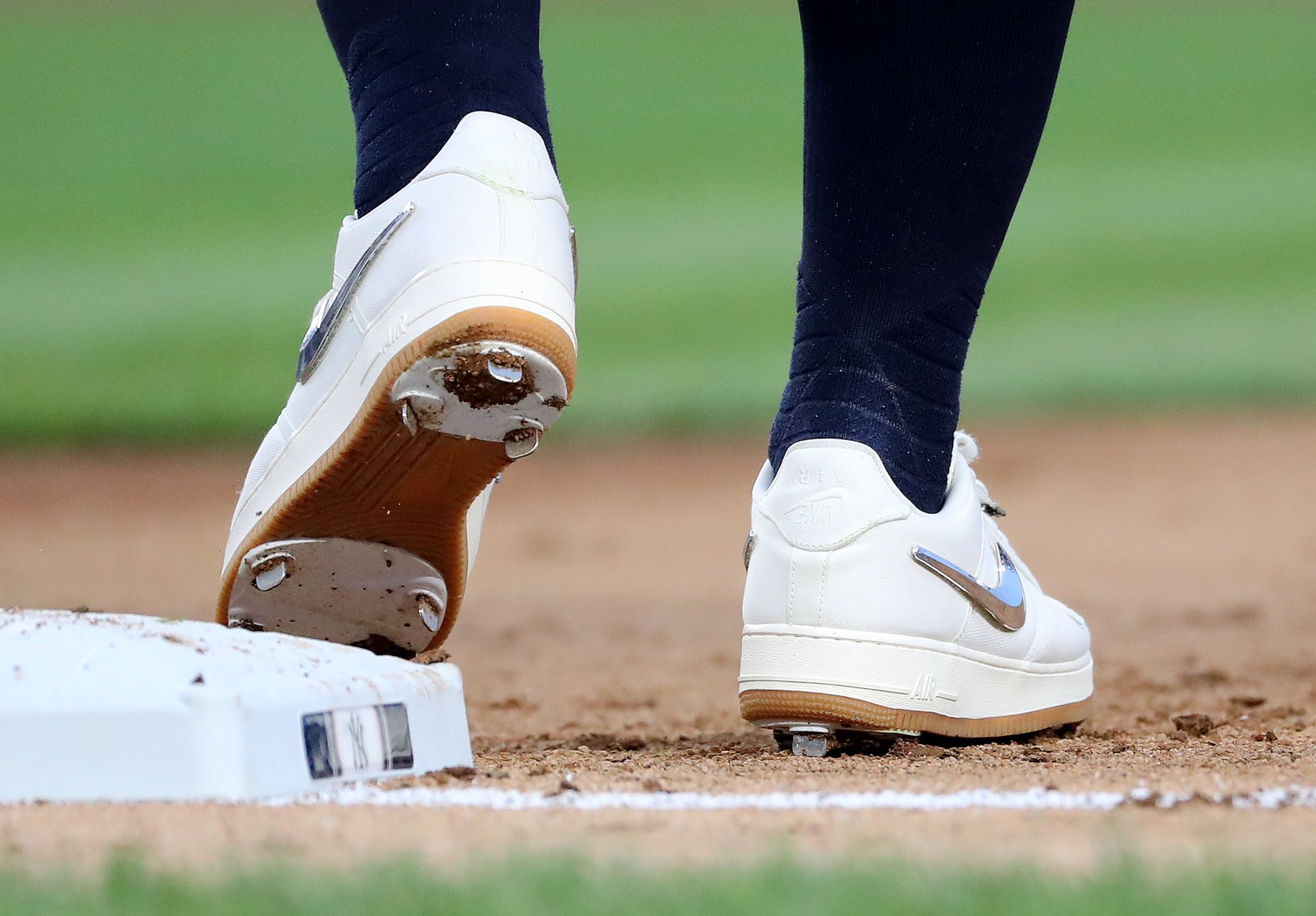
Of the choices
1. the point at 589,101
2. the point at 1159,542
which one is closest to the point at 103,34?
the point at 589,101

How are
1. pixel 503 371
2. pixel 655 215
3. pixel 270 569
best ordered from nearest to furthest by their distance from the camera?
pixel 503 371 < pixel 270 569 < pixel 655 215

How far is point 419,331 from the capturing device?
1.25m

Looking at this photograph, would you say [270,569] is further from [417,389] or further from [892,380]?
[892,380]

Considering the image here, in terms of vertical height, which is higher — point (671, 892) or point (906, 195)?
point (906, 195)

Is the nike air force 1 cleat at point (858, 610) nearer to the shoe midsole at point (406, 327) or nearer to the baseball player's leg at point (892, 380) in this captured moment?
the baseball player's leg at point (892, 380)

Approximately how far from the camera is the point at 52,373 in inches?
259

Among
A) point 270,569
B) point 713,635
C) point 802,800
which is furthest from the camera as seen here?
point 713,635

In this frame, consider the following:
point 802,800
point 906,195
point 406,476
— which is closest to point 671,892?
point 802,800

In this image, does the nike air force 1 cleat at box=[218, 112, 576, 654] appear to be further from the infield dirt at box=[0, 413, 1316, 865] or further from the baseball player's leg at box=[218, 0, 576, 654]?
the infield dirt at box=[0, 413, 1316, 865]

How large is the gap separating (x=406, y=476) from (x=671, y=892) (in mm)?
675

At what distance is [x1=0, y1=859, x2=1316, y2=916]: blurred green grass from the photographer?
704 millimetres

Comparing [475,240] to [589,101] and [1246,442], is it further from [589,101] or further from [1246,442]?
[589,101]

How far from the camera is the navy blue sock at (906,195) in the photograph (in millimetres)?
1351

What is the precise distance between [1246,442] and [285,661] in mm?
4570
